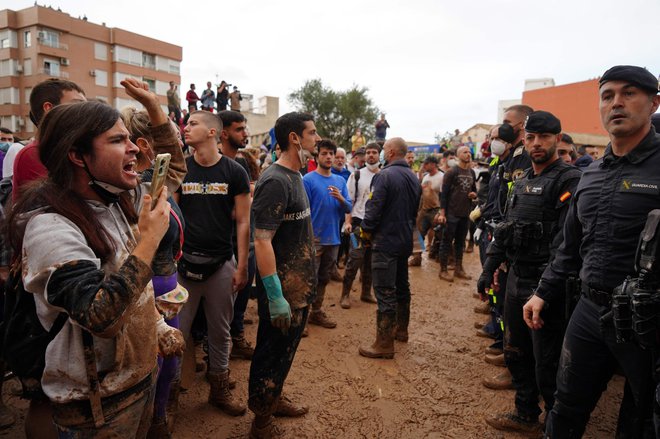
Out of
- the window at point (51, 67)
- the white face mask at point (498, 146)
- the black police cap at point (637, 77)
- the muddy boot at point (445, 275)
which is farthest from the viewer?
the window at point (51, 67)

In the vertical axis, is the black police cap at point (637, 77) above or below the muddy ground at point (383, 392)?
above

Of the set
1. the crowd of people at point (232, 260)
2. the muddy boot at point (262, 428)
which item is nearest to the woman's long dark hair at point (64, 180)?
the crowd of people at point (232, 260)

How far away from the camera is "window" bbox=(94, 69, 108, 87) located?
36844 millimetres

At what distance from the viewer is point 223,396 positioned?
11.0ft

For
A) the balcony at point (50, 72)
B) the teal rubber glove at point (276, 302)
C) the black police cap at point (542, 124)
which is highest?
the balcony at point (50, 72)

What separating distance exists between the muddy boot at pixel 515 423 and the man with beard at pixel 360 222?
3.18 m

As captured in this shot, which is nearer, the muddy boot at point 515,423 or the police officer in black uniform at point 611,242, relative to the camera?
the police officer in black uniform at point 611,242

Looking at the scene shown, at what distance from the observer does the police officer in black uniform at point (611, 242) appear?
2.21 metres

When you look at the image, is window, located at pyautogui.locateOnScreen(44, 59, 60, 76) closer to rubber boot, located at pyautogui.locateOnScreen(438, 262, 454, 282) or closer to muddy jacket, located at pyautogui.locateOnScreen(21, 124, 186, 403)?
rubber boot, located at pyautogui.locateOnScreen(438, 262, 454, 282)

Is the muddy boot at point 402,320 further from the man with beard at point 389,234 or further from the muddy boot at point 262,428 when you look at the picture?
the muddy boot at point 262,428

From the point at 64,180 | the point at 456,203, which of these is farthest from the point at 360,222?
the point at 64,180

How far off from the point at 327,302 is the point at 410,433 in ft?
10.8

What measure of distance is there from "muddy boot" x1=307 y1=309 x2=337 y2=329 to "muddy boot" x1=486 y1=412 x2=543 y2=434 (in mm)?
2508

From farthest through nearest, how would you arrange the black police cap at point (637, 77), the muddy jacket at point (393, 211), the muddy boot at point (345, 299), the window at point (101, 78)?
1. the window at point (101, 78)
2. the muddy boot at point (345, 299)
3. the muddy jacket at point (393, 211)
4. the black police cap at point (637, 77)
